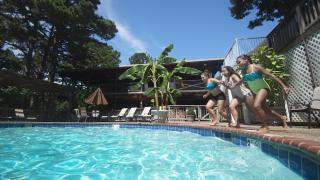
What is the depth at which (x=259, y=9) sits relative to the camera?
677 inches

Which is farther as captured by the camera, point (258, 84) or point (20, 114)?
point (20, 114)

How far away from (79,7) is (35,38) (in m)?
4.97

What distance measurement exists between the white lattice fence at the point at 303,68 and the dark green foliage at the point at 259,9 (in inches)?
322

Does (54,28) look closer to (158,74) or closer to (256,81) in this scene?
(158,74)

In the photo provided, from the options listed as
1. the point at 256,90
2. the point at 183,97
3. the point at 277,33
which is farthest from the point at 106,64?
the point at 256,90

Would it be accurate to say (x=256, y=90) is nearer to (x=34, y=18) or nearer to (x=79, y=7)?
(x=79, y=7)

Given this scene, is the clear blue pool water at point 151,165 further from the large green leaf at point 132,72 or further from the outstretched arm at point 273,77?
the large green leaf at point 132,72

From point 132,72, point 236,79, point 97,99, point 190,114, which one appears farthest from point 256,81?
point 97,99

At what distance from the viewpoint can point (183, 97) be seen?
2334cm

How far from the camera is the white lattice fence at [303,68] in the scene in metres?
7.76

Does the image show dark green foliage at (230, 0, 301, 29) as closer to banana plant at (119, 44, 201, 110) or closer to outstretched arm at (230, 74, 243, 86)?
banana plant at (119, 44, 201, 110)

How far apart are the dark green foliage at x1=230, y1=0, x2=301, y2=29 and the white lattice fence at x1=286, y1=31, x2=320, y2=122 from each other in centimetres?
817

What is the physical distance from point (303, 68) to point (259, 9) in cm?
1001

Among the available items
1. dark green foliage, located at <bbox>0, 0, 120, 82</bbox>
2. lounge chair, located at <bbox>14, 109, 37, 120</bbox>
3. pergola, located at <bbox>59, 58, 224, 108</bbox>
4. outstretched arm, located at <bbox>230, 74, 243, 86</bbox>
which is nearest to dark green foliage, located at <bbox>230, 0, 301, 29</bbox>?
pergola, located at <bbox>59, 58, 224, 108</bbox>
